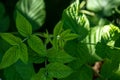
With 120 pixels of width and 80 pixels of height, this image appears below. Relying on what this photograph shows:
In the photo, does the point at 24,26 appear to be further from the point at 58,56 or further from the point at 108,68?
the point at 108,68

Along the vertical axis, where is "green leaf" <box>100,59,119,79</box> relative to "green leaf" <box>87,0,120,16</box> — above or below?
below

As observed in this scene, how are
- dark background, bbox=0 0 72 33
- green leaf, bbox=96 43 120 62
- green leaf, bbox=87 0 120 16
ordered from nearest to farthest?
green leaf, bbox=96 43 120 62 → green leaf, bbox=87 0 120 16 → dark background, bbox=0 0 72 33

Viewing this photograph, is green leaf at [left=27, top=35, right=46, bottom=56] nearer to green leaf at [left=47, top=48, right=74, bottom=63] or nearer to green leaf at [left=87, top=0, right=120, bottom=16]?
green leaf at [left=47, top=48, right=74, bottom=63]

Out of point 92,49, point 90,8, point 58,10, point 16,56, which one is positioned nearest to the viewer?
point 16,56

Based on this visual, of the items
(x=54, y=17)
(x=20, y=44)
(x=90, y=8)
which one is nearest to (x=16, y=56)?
(x=20, y=44)

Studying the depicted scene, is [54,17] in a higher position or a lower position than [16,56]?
higher

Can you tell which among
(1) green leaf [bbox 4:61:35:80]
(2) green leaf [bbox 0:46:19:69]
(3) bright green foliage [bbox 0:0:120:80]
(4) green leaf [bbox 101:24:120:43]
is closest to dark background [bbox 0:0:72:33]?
(3) bright green foliage [bbox 0:0:120:80]

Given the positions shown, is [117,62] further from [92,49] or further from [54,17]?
[54,17]

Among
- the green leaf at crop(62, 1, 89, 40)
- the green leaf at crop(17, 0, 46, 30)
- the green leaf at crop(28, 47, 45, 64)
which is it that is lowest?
the green leaf at crop(28, 47, 45, 64)
